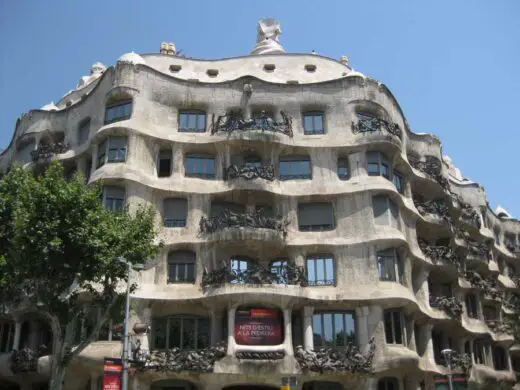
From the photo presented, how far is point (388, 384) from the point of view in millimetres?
36219

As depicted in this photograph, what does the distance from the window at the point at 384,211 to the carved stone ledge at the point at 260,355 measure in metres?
9.96

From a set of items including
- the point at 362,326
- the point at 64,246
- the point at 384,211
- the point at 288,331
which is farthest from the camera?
the point at 384,211

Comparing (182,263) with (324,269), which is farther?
(324,269)

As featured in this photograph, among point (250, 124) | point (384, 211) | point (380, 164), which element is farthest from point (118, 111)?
point (384, 211)

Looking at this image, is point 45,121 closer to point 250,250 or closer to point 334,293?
point 250,250

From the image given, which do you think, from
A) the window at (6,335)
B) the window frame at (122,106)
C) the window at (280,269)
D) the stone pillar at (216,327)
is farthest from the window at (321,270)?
the window at (6,335)

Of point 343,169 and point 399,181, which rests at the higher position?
point 343,169

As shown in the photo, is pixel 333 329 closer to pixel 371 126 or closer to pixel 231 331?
pixel 231 331

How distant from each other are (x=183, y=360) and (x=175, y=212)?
906 centimetres

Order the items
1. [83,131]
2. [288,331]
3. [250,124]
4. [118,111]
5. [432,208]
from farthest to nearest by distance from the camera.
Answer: [432,208] → [83,131] → [118,111] → [250,124] → [288,331]

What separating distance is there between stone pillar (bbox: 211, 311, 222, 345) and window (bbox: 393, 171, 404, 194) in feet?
47.8

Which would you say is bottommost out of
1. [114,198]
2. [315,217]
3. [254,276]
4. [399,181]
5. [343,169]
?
Answer: [254,276]

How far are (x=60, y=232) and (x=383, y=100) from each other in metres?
23.2

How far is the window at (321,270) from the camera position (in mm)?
37125
